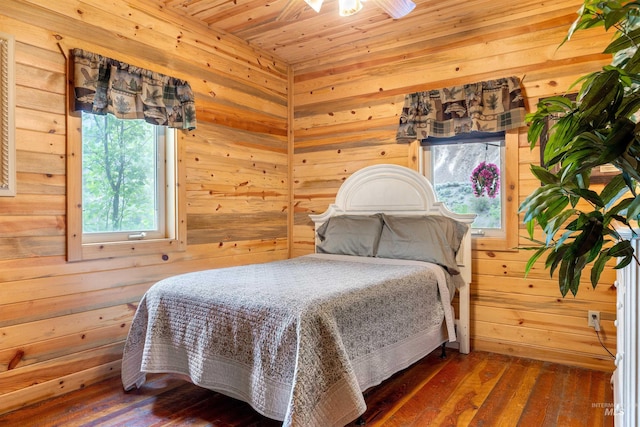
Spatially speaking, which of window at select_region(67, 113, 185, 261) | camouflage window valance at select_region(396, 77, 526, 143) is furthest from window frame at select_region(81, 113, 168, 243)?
camouflage window valance at select_region(396, 77, 526, 143)

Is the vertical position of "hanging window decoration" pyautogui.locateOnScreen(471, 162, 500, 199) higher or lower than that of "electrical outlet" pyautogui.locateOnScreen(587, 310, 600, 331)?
higher

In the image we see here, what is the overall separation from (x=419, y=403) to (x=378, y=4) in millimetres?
2273

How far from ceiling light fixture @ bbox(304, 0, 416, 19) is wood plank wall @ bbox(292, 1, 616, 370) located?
2.81ft

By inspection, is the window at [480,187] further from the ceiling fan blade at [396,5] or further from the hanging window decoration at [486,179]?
the ceiling fan blade at [396,5]

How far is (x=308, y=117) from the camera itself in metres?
4.27

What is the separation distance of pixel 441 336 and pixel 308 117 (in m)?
2.43

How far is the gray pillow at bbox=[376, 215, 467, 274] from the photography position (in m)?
3.05

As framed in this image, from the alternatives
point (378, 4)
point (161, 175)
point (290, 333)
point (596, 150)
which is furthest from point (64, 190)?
point (596, 150)

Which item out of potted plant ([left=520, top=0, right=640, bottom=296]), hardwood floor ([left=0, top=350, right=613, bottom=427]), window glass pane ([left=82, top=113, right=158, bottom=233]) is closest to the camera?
potted plant ([left=520, top=0, right=640, bottom=296])

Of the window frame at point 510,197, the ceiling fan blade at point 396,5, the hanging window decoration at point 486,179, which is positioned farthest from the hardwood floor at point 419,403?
the ceiling fan blade at point 396,5

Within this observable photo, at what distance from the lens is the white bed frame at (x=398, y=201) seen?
322 cm

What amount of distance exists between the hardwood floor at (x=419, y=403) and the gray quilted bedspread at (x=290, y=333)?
188mm

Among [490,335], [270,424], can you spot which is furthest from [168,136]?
[490,335]

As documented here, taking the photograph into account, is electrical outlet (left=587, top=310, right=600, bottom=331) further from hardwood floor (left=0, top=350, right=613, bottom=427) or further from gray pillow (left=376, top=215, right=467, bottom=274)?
gray pillow (left=376, top=215, right=467, bottom=274)
